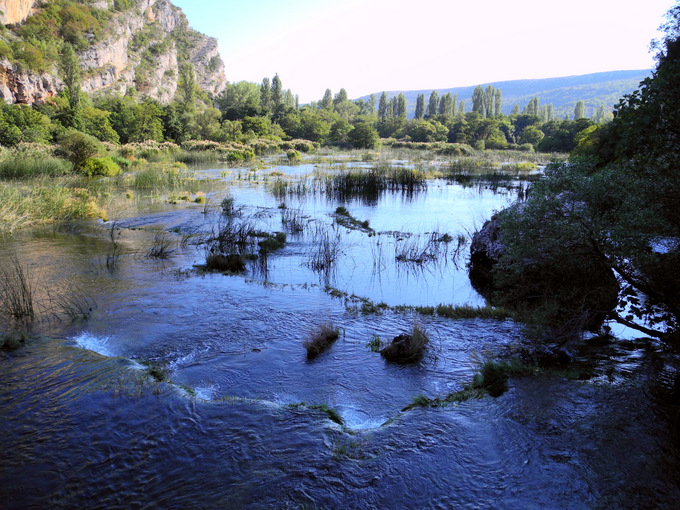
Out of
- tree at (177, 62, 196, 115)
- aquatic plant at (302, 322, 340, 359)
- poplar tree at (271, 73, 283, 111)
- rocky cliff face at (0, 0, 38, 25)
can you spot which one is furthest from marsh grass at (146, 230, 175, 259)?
poplar tree at (271, 73, 283, 111)

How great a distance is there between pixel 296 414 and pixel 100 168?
29.2 meters

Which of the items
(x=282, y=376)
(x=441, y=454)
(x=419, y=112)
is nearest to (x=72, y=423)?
(x=282, y=376)

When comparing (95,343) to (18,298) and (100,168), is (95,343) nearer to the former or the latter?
(18,298)

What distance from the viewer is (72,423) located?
14.8ft

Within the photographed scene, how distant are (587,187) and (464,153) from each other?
55684 mm

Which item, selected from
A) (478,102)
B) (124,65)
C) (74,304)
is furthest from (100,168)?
(478,102)

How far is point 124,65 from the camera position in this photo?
127 meters

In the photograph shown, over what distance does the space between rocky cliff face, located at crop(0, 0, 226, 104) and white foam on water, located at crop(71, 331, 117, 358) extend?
3046 inches

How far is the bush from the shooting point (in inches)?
1080

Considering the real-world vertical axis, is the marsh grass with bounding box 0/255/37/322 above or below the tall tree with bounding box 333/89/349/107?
below

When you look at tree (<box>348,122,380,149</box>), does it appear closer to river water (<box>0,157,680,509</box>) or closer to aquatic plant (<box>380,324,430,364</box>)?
river water (<box>0,157,680,509</box>)

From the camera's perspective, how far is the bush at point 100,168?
27422mm

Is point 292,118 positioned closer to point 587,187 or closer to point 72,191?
point 72,191

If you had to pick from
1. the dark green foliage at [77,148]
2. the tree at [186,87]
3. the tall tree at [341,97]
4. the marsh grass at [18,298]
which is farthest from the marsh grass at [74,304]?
the tall tree at [341,97]
